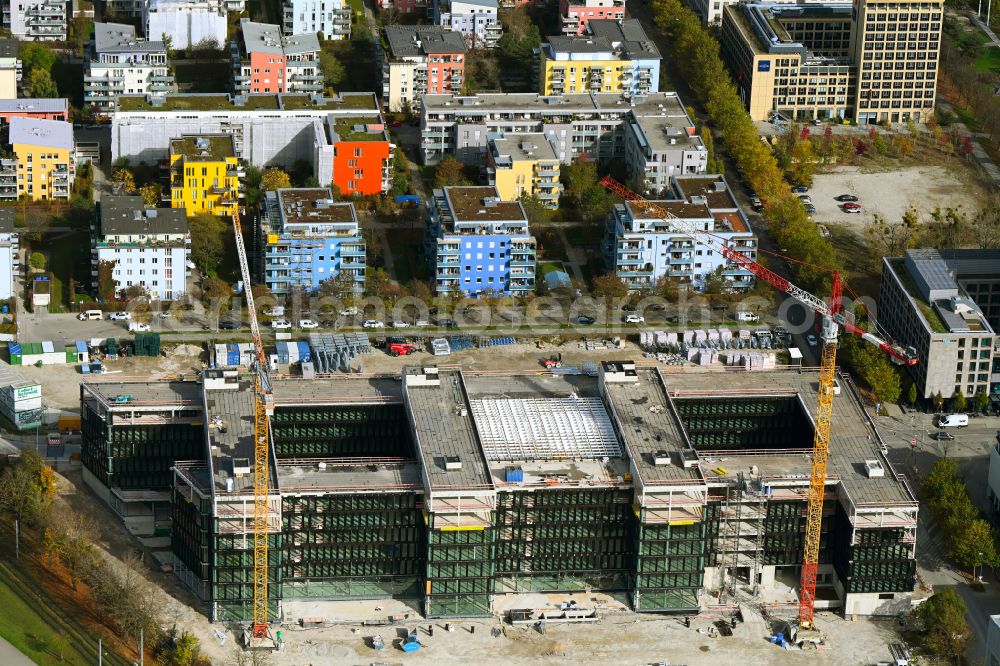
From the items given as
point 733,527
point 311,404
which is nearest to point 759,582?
point 733,527

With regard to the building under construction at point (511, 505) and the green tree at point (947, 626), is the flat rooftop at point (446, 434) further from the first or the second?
the green tree at point (947, 626)

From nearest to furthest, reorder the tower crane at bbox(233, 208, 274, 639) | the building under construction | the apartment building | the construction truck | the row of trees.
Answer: the row of trees < the tower crane at bbox(233, 208, 274, 639) < the building under construction < the apartment building < the construction truck

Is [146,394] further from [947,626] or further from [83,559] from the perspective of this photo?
[947,626]

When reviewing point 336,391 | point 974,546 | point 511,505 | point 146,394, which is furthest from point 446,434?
point 974,546

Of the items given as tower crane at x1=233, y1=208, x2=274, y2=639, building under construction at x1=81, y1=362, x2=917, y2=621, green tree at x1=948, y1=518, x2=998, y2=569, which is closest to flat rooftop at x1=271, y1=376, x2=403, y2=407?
building under construction at x1=81, y1=362, x2=917, y2=621

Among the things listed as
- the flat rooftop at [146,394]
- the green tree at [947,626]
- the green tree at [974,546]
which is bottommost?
the green tree at [947,626]

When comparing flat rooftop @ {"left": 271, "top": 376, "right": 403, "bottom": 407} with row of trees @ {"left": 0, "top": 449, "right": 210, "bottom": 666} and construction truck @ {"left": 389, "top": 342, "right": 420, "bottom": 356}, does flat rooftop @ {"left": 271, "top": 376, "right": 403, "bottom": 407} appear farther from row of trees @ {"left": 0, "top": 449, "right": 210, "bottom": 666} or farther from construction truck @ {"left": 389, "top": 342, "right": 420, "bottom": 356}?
construction truck @ {"left": 389, "top": 342, "right": 420, "bottom": 356}

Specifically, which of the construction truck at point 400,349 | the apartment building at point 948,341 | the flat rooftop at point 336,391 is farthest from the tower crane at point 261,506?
the apartment building at point 948,341
